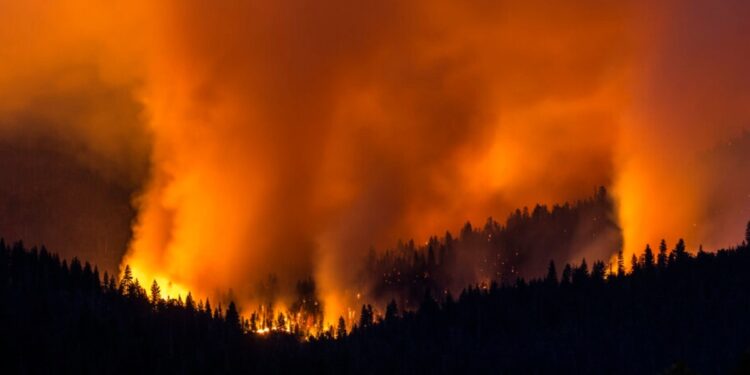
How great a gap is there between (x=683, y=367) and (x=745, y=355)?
465cm

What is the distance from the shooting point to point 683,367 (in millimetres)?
86312

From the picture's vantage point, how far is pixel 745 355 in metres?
87.7
